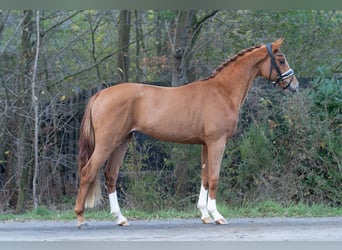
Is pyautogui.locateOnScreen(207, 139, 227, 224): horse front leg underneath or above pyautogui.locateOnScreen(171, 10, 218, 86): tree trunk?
underneath

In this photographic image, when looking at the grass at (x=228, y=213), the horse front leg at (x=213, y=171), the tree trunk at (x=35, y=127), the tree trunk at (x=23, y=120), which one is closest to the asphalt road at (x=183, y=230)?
the horse front leg at (x=213, y=171)

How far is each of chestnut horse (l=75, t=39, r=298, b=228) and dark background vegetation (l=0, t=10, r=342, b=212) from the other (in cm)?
231

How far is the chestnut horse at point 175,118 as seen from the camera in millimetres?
7957

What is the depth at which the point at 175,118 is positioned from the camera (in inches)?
325

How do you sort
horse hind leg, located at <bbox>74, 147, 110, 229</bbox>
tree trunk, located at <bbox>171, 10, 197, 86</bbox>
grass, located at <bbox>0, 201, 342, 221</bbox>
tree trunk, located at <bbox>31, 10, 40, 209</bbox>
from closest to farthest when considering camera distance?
horse hind leg, located at <bbox>74, 147, 110, 229</bbox>
grass, located at <bbox>0, 201, 342, 221</bbox>
tree trunk, located at <bbox>31, 10, 40, 209</bbox>
tree trunk, located at <bbox>171, 10, 197, 86</bbox>

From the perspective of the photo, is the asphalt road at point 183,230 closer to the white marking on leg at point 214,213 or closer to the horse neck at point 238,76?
the white marking on leg at point 214,213

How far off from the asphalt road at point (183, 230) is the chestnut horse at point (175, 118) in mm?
325

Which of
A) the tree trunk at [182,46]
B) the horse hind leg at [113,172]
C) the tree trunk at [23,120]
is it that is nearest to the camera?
the horse hind leg at [113,172]

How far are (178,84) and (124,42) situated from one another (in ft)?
5.89

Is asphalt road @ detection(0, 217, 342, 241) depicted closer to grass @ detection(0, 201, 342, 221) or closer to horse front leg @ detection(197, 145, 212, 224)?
horse front leg @ detection(197, 145, 212, 224)

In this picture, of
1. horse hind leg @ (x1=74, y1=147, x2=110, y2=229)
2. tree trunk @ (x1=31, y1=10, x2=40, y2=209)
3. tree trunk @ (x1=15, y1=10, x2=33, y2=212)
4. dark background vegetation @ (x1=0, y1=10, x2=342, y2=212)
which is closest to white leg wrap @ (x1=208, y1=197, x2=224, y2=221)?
horse hind leg @ (x1=74, y1=147, x2=110, y2=229)

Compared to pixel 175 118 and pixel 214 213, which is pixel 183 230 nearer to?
pixel 214 213

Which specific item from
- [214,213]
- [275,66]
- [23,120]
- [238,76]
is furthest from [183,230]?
[23,120]

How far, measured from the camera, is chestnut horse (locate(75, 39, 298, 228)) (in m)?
7.96
